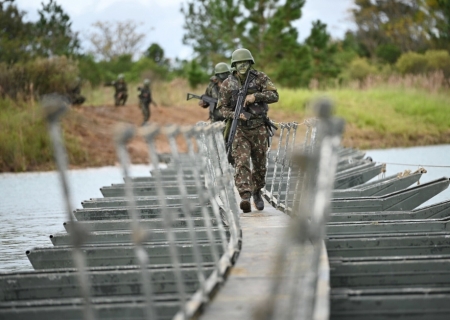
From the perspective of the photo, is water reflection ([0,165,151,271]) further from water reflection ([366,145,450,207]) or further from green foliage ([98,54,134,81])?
green foliage ([98,54,134,81])

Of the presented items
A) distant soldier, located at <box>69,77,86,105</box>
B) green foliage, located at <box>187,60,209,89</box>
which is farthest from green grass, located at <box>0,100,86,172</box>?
green foliage, located at <box>187,60,209,89</box>

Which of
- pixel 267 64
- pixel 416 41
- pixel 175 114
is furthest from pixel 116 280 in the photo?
pixel 416 41

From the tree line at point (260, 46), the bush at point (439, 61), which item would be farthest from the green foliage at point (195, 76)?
the bush at point (439, 61)

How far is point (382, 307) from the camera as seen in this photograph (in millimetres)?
5562

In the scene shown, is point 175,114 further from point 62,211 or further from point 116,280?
point 116,280

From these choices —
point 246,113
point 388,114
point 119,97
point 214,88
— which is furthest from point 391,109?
point 246,113

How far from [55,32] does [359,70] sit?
15.5 metres

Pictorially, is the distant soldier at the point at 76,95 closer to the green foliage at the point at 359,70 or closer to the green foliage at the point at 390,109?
the green foliage at the point at 390,109

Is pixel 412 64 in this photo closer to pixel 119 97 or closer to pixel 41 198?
pixel 119 97

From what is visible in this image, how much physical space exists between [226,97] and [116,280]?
3958mm

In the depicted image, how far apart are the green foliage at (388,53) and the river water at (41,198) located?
24733 mm

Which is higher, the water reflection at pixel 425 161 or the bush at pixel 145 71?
the bush at pixel 145 71

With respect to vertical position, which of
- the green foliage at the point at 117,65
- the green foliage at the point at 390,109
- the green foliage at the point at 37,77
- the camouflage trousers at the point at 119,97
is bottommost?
the green foliage at the point at 390,109

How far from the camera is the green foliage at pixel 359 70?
51.9 meters
